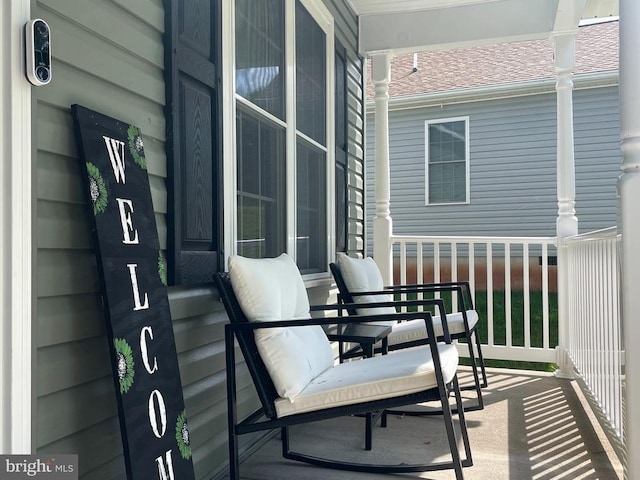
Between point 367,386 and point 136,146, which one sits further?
point 367,386

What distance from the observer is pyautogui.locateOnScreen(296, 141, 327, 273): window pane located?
3551mm

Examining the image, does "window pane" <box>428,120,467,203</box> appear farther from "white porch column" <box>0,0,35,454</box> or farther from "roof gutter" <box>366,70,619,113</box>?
"white porch column" <box>0,0,35,454</box>

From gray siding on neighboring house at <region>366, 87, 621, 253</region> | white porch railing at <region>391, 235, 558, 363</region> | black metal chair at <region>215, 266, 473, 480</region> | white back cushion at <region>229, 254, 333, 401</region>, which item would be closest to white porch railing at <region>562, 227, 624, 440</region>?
black metal chair at <region>215, 266, 473, 480</region>

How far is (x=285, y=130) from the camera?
10.6 ft

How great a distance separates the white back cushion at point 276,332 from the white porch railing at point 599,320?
3.70 ft

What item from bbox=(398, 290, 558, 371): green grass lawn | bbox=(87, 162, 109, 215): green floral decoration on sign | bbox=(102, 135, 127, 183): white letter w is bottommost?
bbox=(398, 290, 558, 371): green grass lawn

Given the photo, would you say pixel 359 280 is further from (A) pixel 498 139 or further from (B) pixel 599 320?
(A) pixel 498 139

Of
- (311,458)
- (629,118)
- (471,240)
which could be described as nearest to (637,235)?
(629,118)

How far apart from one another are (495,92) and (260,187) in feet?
23.0

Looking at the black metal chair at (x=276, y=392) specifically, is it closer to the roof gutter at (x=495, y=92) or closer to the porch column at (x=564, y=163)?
the porch column at (x=564, y=163)

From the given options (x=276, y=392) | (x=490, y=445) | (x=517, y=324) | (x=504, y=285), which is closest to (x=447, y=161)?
(x=504, y=285)

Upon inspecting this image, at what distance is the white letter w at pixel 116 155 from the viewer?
1649mm

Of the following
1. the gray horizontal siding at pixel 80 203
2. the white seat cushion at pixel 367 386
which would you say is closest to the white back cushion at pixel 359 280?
the white seat cushion at pixel 367 386

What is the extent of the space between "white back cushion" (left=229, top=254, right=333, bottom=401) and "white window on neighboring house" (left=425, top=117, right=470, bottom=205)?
291 inches
